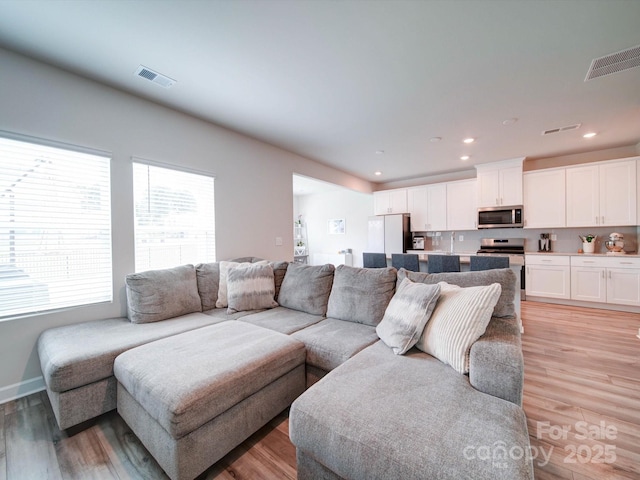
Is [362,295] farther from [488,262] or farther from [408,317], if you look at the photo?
[488,262]

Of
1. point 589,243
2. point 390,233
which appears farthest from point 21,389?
point 589,243

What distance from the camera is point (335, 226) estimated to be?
24.8 feet

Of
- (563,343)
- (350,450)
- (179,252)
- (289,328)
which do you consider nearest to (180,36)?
(179,252)

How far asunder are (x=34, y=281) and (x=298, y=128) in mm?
2967

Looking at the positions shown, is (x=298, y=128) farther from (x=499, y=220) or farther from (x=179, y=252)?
(x=499, y=220)

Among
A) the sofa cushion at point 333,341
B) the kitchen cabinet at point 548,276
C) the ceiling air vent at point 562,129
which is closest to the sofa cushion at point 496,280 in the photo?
the sofa cushion at point 333,341

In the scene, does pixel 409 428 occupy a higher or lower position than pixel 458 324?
lower

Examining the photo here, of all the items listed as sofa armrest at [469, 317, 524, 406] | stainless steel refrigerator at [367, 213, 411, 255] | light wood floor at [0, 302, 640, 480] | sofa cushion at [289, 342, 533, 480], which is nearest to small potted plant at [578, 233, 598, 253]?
light wood floor at [0, 302, 640, 480]

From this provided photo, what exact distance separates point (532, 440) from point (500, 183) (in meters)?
4.58

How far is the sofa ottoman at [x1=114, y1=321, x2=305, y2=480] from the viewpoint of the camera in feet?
4.00

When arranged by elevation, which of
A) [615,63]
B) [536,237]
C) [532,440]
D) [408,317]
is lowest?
[532,440]

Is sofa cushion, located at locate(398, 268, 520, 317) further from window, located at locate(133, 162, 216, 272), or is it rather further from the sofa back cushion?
window, located at locate(133, 162, 216, 272)

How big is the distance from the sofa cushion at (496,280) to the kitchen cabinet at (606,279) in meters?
3.82

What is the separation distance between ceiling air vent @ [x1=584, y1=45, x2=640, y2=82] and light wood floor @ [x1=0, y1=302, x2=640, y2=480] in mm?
2614
